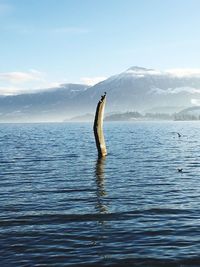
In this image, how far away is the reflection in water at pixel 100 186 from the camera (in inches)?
924

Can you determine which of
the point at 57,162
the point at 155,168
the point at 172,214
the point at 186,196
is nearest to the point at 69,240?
the point at 172,214

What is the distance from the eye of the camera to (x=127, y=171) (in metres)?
39.9

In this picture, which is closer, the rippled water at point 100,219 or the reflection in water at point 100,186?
the rippled water at point 100,219

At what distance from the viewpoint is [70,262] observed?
14953 mm

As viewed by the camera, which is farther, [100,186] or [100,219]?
[100,186]

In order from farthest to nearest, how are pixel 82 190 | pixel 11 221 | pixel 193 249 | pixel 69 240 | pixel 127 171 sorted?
pixel 127 171
pixel 82 190
pixel 11 221
pixel 69 240
pixel 193 249

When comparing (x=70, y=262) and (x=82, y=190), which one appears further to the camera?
(x=82, y=190)

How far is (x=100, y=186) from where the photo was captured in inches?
1224

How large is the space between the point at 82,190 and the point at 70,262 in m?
14.4

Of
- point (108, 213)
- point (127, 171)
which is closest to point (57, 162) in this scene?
point (127, 171)

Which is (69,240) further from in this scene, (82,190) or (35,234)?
(82,190)

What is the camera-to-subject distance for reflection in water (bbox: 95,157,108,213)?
77.0ft

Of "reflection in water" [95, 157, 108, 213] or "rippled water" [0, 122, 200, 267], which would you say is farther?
"reflection in water" [95, 157, 108, 213]

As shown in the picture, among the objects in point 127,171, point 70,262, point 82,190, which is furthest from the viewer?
point 127,171
